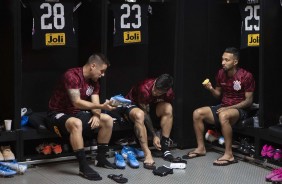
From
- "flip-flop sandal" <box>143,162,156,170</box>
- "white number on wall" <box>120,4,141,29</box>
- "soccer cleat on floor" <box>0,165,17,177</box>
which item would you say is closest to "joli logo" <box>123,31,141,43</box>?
"white number on wall" <box>120,4,141,29</box>

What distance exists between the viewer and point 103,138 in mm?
5137

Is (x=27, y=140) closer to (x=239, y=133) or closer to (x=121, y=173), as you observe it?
(x=121, y=173)

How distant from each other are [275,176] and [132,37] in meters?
2.00

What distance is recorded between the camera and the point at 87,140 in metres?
5.46

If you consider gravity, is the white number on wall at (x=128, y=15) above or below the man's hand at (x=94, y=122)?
above

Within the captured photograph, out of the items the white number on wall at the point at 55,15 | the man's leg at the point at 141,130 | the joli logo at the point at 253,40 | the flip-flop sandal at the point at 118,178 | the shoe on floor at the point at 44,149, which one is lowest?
the flip-flop sandal at the point at 118,178

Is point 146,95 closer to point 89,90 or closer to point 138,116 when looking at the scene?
point 138,116

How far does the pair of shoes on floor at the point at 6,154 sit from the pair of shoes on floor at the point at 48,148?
12.2 inches

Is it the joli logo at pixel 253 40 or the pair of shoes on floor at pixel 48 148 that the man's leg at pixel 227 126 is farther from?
the pair of shoes on floor at pixel 48 148

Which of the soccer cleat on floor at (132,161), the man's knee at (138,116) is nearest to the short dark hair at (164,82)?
the man's knee at (138,116)

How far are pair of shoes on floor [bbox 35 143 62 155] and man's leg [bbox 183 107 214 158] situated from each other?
130cm

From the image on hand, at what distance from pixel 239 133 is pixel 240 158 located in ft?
0.94

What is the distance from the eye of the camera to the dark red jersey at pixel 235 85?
5.44 metres

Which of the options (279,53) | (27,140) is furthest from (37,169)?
(279,53)
